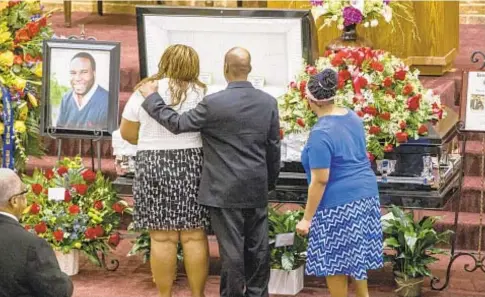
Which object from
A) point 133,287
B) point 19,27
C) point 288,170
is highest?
point 19,27

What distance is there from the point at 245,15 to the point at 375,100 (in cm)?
107

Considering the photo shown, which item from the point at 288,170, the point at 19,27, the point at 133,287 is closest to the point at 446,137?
the point at 288,170

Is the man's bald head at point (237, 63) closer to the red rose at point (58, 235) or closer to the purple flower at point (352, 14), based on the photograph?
the red rose at point (58, 235)

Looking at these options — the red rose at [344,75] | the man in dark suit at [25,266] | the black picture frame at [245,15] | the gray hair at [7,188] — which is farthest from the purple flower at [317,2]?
the man in dark suit at [25,266]

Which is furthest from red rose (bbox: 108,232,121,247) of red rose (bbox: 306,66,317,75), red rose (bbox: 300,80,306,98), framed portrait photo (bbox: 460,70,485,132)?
framed portrait photo (bbox: 460,70,485,132)

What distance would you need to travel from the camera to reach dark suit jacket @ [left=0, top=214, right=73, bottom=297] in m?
5.34

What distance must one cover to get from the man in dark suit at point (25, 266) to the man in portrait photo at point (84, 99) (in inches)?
122

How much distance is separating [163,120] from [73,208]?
4.16 feet

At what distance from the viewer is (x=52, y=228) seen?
830 centimetres

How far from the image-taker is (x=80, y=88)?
8508mm

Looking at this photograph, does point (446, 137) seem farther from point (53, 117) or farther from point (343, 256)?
point (53, 117)

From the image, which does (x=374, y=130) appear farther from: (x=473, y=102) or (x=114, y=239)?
(x=114, y=239)

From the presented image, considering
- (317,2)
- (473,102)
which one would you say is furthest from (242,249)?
(317,2)

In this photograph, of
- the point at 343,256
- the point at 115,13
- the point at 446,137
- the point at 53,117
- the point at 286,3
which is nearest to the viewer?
the point at 343,256
